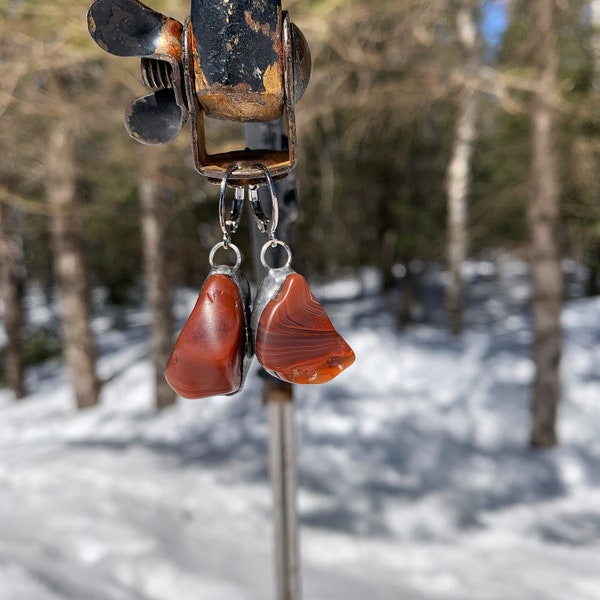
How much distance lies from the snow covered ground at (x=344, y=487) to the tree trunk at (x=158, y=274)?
0.68 m

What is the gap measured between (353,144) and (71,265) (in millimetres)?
4251

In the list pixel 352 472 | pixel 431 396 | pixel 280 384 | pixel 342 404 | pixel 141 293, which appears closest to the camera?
pixel 280 384

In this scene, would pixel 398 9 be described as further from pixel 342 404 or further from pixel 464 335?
pixel 464 335

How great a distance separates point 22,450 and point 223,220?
4048 millimetres

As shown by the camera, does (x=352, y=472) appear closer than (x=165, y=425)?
Yes

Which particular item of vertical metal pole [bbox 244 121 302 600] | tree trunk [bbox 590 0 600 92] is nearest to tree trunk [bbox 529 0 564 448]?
tree trunk [bbox 590 0 600 92]

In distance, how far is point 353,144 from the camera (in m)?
7.53

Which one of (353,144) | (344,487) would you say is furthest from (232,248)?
(353,144)

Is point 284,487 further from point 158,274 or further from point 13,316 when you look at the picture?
point 13,316

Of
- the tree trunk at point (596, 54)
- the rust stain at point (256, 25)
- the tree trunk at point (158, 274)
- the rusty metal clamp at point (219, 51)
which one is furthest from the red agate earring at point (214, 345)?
the tree trunk at point (158, 274)

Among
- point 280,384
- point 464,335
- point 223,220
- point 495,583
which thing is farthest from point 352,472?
point 464,335

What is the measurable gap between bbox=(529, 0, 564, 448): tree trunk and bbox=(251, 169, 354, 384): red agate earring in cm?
467

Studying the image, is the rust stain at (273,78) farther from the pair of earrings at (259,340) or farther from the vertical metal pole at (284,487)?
the vertical metal pole at (284,487)

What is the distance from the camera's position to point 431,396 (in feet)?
22.5
